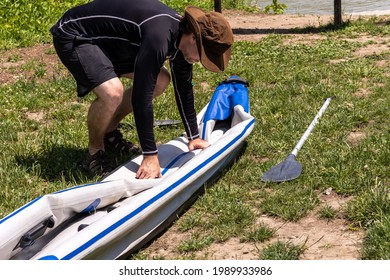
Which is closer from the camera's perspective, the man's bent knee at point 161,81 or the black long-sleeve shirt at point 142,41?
the black long-sleeve shirt at point 142,41

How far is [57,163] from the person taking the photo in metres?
5.74

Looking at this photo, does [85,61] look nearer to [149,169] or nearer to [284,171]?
[149,169]

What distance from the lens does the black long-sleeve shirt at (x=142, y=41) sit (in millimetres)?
4559

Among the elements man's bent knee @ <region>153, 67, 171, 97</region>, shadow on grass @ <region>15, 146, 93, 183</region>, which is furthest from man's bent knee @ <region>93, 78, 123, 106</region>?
shadow on grass @ <region>15, 146, 93, 183</region>

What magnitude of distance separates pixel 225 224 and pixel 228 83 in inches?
90.5

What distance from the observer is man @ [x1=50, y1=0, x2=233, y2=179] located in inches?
180

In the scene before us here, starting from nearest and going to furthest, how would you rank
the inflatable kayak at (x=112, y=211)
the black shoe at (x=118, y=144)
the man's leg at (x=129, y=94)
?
the inflatable kayak at (x=112, y=211), the man's leg at (x=129, y=94), the black shoe at (x=118, y=144)

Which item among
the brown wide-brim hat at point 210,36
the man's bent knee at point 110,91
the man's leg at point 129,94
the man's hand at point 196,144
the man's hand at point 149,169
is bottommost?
the man's hand at point 196,144

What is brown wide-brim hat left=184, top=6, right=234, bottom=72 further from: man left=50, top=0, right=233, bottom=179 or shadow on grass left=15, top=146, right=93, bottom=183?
shadow on grass left=15, top=146, right=93, bottom=183

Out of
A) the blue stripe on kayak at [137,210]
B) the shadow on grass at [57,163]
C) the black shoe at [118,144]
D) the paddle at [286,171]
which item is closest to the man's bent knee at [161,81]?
the black shoe at [118,144]

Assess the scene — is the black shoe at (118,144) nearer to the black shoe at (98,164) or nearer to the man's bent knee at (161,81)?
the black shoe at (98,164)

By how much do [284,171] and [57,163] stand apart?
1.91 metres

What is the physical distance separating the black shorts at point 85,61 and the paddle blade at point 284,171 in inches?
54.8
